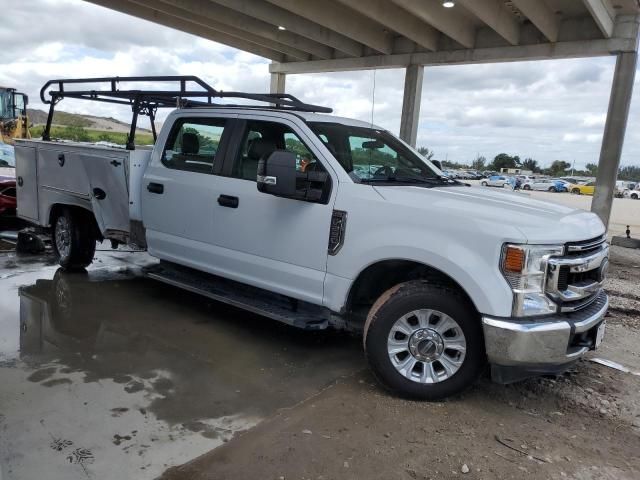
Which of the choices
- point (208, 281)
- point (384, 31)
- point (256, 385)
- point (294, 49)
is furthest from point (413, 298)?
point (294, 49)

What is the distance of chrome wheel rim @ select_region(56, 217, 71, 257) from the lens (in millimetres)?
6531

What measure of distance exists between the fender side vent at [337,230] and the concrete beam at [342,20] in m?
9.59

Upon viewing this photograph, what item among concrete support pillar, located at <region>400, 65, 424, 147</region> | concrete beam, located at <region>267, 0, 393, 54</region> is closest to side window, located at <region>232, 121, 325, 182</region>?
concrete beam, located at <region>267, 0, 393, 54</region>

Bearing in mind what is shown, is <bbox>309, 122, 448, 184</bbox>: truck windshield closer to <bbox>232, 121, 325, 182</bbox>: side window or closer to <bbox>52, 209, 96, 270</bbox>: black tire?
<bbox>232, 121, 325, 182</bbox>: side window

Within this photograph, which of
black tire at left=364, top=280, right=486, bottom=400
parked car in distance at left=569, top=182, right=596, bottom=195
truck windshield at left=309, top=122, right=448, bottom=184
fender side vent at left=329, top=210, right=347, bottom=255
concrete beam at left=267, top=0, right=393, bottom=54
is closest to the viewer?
black tire at left=364, top=280, right=486, bottom=400

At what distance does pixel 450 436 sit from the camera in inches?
129

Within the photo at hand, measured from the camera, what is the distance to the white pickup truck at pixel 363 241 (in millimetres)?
3320

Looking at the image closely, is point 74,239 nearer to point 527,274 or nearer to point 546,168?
point 527,274

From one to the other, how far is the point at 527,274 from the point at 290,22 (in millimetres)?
13071

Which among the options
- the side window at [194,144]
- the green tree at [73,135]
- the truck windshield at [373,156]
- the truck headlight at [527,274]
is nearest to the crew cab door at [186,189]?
the side window at [194,144]

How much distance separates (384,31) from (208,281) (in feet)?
43.9

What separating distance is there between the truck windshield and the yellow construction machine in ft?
65.6

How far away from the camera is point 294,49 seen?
18.6m

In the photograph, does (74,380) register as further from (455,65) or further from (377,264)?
(455,65)
